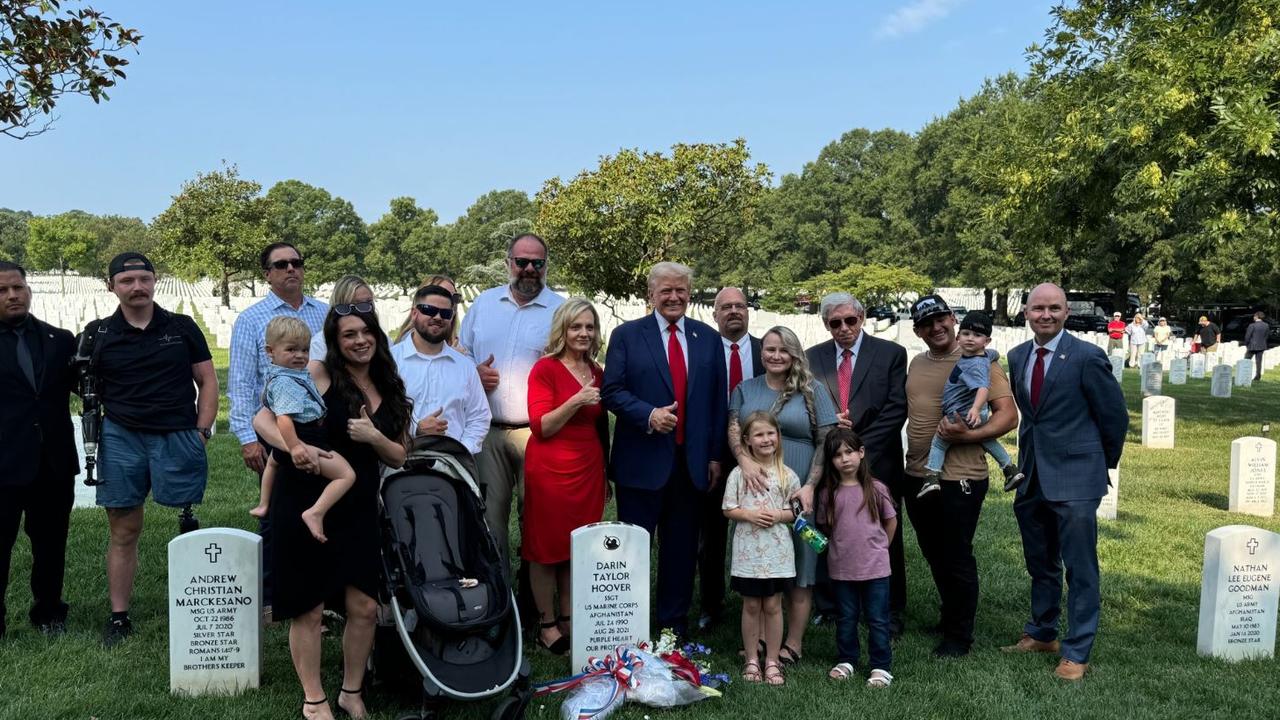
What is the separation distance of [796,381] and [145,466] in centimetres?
375

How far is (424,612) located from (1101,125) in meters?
13.4

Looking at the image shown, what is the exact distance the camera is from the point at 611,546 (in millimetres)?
5180

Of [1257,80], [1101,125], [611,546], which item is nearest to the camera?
[611,546]

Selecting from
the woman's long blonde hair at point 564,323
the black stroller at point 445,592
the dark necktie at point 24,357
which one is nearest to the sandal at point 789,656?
the black stroller at point 445,592

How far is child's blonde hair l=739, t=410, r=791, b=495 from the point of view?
520cm

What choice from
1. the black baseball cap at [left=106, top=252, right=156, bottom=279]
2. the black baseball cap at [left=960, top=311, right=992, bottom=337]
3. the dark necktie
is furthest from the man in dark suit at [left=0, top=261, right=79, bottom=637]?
the black baseball cap at [left=960, top=311, right=992, bottom=337]

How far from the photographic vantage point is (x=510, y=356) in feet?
19.3

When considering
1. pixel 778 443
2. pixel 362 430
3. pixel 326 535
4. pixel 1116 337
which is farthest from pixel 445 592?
pixel 1116 337

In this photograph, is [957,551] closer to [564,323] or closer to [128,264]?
[564,323]

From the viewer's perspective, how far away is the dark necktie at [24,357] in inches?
212

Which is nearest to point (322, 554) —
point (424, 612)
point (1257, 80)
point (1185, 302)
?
point (424, 612)

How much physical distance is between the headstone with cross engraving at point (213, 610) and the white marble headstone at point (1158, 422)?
12896 mm

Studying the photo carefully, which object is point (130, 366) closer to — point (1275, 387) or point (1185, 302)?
point (1275, 387)

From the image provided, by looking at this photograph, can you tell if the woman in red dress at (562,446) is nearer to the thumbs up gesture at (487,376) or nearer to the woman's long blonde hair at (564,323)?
the woman's long blonde hair at (564,323)
